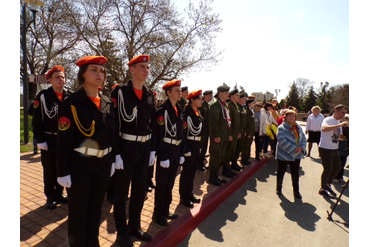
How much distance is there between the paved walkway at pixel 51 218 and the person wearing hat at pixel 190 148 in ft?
0.87

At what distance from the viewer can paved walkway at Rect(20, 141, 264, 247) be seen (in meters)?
3.00

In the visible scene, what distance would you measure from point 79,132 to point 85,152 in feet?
0.72

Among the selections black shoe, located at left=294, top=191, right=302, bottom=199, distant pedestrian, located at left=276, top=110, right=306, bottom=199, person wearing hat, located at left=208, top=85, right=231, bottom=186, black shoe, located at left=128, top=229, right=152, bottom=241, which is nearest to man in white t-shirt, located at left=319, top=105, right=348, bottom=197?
distant pedestrian, located at left=276, top=110, right=306, bottom=199

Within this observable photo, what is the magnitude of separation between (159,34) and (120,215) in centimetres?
1733

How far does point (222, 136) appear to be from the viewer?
5.47 m

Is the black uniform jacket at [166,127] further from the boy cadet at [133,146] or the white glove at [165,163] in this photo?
the boy cadet at [133,146]

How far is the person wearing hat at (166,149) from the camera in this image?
3496 millimetres

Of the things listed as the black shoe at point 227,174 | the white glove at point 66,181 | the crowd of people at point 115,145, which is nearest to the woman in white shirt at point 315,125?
the crowd of people at point 115,145

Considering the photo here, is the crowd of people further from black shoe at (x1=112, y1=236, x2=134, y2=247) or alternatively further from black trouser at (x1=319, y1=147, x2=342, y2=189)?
black trouser at (x1=319, y1=147, x2=342, y2=189)

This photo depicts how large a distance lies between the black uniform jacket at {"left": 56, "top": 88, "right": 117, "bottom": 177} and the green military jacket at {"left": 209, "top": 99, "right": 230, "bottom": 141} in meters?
3.34

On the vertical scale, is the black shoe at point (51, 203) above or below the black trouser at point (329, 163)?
below

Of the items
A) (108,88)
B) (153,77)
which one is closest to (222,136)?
(153,77)

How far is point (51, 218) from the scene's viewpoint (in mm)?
3551
